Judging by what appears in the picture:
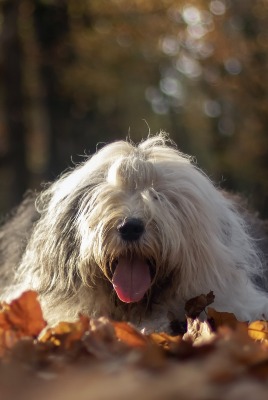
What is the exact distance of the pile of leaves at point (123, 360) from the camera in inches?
62.8

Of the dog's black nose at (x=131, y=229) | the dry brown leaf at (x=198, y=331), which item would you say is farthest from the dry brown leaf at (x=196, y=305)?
the dry brown leaf at (x=198, y=331)

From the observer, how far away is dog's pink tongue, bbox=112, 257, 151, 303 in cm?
451

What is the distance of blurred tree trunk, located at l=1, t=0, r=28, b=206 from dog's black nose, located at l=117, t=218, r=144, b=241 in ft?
49.4

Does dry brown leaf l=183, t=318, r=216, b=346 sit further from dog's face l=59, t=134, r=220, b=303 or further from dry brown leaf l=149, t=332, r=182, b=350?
dog's face l=59, t=134, r=220, b=303

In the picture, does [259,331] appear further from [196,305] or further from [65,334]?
A: [196,305]

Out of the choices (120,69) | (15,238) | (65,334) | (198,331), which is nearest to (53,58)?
(120,69)

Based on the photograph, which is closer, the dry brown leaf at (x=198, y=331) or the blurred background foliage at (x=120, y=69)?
the dry brown leaf at (x=198, y=331)

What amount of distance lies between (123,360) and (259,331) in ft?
4.21

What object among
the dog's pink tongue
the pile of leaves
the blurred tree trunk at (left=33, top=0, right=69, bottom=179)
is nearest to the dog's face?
the dog's pink tongue

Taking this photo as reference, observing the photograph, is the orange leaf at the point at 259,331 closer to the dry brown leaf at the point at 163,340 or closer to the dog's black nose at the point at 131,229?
the dry brown leaf at the point at 163,340

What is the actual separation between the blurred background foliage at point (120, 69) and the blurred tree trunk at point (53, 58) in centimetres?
3

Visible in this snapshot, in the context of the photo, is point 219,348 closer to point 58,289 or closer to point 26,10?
point 58,289

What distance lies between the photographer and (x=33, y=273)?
5098 millimetres

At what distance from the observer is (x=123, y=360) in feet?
7.91
